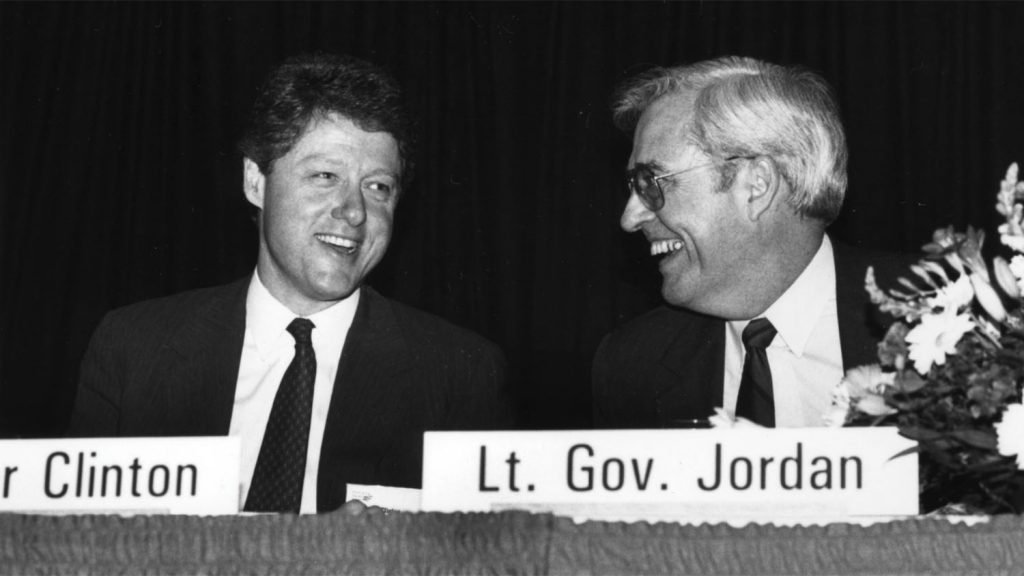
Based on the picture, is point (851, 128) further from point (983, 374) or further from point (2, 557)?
point (2, 557)

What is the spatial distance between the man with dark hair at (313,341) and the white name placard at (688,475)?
3.46 ft

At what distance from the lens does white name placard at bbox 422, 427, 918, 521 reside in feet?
4.10

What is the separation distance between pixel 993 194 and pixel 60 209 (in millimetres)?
2034

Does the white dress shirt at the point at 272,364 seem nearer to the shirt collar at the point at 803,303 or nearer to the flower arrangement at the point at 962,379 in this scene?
the shirt collar at the point at 803,303

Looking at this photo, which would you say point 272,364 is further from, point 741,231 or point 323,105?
point 741,231

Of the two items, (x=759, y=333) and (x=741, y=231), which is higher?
(x=741, y=231)

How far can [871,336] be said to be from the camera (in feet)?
7.69

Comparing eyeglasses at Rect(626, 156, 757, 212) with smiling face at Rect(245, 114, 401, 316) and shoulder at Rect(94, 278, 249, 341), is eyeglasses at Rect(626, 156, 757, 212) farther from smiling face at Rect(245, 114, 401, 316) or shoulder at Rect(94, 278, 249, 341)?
shoulder at Rect(94, 278, 249, 341)

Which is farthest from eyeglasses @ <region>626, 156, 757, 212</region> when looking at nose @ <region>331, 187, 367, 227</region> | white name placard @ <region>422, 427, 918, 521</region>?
white name placard @ <region>422, 427, 918, 521</region>

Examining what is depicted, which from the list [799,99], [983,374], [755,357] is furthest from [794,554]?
[799,99]

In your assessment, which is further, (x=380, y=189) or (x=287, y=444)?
(x=380, y=189)

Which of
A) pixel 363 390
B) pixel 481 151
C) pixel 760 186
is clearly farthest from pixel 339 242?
pixel 760 186

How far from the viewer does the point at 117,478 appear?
1.34 meters

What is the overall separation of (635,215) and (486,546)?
146cm
